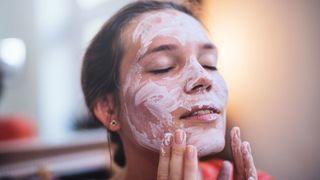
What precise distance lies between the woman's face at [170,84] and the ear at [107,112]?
23 millimetres

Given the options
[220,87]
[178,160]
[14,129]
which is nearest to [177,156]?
[178,160]

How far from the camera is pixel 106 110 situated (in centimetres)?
60

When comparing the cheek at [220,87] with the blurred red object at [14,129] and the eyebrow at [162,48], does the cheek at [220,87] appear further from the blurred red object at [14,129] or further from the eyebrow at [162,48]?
the blurred red object at [14,129]

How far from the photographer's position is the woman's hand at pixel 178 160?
1.58ft

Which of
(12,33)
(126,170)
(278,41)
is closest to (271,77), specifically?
(278,41)

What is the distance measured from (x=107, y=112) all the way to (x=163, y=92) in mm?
111

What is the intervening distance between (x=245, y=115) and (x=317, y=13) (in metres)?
0.16

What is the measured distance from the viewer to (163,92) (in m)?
0.53

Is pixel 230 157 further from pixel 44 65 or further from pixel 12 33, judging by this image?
pixel 12 33

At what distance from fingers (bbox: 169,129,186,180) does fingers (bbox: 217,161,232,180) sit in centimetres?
8

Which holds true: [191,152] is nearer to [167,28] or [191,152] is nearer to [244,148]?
[244,148]

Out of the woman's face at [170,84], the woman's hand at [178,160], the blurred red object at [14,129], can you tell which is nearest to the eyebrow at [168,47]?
the woman's face at [170,84]

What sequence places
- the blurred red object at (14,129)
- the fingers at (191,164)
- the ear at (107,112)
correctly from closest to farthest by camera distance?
the fingers at (191,164)
the ear at (107,112)
the blurred red object at (14,129)

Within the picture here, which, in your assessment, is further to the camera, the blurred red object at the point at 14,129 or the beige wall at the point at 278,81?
the blurred red object at the point at 14,129
